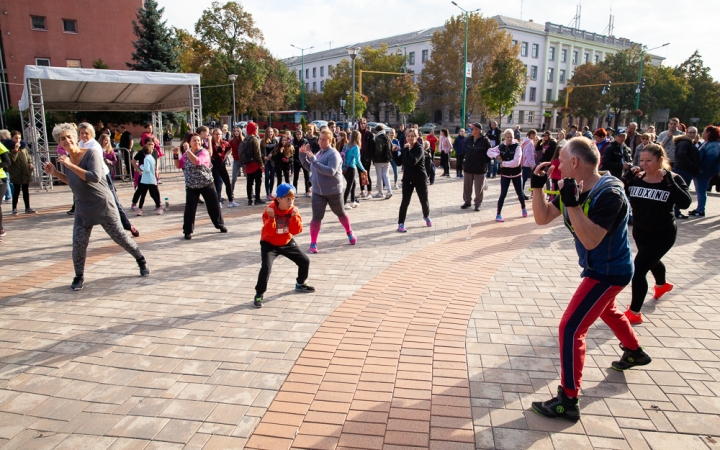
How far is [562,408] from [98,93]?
64.1 ft

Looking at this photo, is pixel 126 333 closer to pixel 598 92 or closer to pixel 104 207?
pixel 104 207

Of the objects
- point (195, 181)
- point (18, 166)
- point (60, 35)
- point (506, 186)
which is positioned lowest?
point (506, 186)

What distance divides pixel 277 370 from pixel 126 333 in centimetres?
169

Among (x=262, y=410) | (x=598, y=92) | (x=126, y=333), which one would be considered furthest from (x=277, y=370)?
(x=598, y=92)

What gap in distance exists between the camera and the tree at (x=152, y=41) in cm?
3247

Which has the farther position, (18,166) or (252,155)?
(252,155)

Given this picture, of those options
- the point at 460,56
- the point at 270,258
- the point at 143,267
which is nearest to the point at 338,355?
the point at 270,258

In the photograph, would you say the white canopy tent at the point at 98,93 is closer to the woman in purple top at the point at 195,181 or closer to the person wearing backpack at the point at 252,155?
the person wearing backpack at the point at 252,155

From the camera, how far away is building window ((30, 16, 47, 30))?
3434 cm

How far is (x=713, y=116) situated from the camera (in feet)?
190

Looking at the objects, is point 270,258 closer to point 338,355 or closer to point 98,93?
point 338,355

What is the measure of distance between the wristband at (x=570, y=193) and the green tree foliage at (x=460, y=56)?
49995 mm

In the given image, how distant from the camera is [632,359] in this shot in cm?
364

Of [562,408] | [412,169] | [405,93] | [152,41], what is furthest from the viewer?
[405,93]
